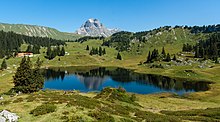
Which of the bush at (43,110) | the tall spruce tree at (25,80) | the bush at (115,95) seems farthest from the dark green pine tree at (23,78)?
the bush at (43,110)

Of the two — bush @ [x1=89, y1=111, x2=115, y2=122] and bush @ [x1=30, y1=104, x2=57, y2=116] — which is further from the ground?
bush @ [x1=30, y1=104, x2=57, y2=116]

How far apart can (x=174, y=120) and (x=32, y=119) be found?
20897mm

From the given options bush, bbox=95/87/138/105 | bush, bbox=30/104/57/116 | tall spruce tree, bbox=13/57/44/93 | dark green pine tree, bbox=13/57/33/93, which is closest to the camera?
bush, bbox=30/104/57/116

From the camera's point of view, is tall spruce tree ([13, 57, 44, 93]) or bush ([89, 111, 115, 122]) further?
tall spruce tree ([13, 57, 44, 93])

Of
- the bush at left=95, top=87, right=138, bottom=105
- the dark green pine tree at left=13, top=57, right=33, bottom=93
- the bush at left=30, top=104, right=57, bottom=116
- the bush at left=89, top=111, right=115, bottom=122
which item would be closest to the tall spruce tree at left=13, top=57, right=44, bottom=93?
the dark green pine tree at left=13, top=57, right=33, bottom=93

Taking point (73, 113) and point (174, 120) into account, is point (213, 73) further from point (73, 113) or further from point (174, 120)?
point (73, 113)

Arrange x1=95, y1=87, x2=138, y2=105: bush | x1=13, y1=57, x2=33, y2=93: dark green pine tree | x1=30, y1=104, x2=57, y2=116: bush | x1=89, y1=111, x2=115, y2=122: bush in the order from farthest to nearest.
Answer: x1=13, y1=57, x2=33, y2=93: dark green pine tree, x1=95, y1=87, x2=138, y2=105: bush, x1=30, y1=104, x2=57, y2=116: bush, x1=89, y1=111, x2=115, y2=122: bush

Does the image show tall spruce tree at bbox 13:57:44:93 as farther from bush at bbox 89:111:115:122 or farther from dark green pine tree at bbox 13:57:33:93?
bush at bbox 89:111:115:122

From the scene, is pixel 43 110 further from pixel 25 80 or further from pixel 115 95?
pixel 25 80

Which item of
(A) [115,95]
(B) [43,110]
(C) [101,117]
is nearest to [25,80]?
(A) [115,95]

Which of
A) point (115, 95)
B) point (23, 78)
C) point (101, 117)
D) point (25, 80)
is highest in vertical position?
point (101, 117)

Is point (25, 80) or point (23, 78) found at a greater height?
point (23, 78)

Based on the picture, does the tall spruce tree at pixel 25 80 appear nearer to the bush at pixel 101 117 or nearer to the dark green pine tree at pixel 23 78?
the dark green pine tree at pixel 23 78

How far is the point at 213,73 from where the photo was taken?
17225 centimetres
